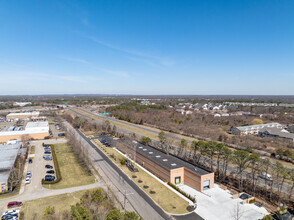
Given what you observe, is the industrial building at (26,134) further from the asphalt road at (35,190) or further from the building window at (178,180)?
the building window at (178,180)

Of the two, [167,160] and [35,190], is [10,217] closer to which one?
[35,190]

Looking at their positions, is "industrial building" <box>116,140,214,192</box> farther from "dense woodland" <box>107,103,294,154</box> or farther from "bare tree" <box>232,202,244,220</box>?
"dense woodland" <box>107,103,294,154</box>

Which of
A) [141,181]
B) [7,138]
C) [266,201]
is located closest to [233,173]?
[266,201]

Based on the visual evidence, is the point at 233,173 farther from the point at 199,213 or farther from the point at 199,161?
the point at 199,213

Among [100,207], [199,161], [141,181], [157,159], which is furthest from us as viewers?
[199,161]

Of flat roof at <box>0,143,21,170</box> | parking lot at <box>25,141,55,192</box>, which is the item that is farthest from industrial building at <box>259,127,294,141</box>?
flat roof at <box>0,143,21,170</box>

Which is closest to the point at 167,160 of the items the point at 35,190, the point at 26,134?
the point at 35,190
